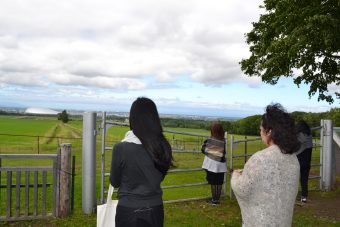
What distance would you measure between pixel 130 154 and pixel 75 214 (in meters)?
4.46

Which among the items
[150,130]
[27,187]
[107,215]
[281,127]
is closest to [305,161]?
[27,187]

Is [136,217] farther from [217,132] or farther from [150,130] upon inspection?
[217,132]

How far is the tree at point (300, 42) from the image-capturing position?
13.4 metres

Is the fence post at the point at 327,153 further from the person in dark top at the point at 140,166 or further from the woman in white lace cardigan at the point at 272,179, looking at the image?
the person in dark top at the point at 140,166

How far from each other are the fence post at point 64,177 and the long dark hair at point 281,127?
4.54m

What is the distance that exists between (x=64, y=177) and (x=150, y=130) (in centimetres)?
416

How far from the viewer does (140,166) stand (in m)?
3.02

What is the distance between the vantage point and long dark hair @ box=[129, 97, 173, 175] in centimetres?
303

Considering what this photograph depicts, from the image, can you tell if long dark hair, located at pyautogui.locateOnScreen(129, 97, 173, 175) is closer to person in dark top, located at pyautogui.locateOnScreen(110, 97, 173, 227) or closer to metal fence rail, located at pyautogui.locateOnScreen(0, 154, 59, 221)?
person in dark top, located at pyautogui.locateOnScreen(110, 97, 173, 227)

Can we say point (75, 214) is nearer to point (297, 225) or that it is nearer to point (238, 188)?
point (297, 225)

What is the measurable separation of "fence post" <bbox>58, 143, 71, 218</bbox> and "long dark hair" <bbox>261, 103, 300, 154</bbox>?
4.54 m

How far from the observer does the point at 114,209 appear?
347cm

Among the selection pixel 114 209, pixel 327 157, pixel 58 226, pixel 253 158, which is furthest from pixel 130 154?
pixel 327 157

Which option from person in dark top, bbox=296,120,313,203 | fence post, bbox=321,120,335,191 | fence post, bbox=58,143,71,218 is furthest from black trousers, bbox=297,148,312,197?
fence post, bbox=58,143,71,218
